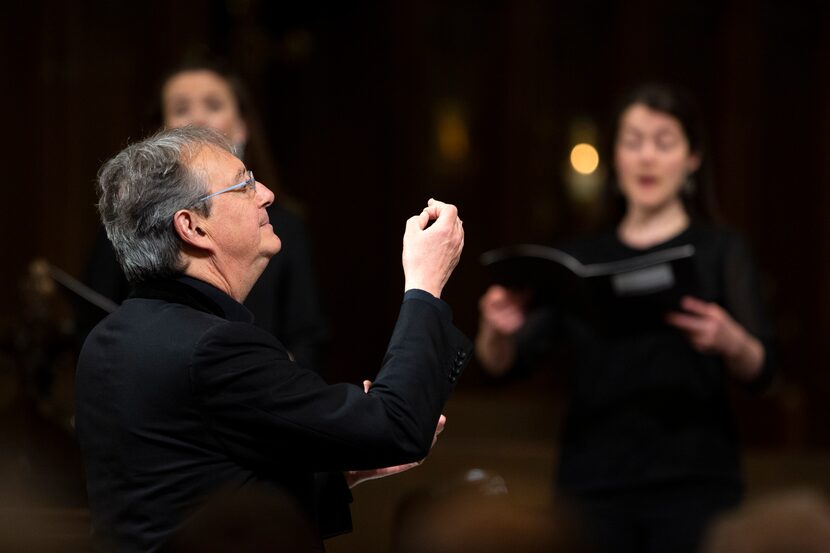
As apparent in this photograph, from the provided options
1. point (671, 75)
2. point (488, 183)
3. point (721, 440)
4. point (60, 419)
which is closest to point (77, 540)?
point (60, 419)

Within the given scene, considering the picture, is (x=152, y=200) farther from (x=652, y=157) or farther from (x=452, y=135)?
(x=452, y=135)

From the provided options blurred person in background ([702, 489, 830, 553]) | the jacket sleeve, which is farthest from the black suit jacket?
blurred person in background ([702, 489, 830, 553])

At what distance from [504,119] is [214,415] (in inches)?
186

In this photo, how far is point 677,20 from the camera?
6.42m

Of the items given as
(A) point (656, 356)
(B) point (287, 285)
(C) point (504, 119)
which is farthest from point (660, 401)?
(C) point (504, 119)

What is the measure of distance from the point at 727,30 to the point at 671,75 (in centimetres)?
38

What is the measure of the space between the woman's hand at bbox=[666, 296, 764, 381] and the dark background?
315 cm

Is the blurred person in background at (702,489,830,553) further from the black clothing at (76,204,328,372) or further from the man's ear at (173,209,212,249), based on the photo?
the black clothing at (76,204,328,372)

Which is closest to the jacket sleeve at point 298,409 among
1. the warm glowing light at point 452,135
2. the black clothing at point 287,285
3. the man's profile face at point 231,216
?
the man's profile face at point 231,216

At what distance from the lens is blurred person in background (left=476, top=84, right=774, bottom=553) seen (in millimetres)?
3037

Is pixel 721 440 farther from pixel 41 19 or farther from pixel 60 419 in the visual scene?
pixel 41 19

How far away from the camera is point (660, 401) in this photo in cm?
315

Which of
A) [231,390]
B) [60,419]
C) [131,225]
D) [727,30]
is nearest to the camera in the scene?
[231,390]

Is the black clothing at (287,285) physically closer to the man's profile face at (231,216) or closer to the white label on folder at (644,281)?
the white label on folder at (644,281)
